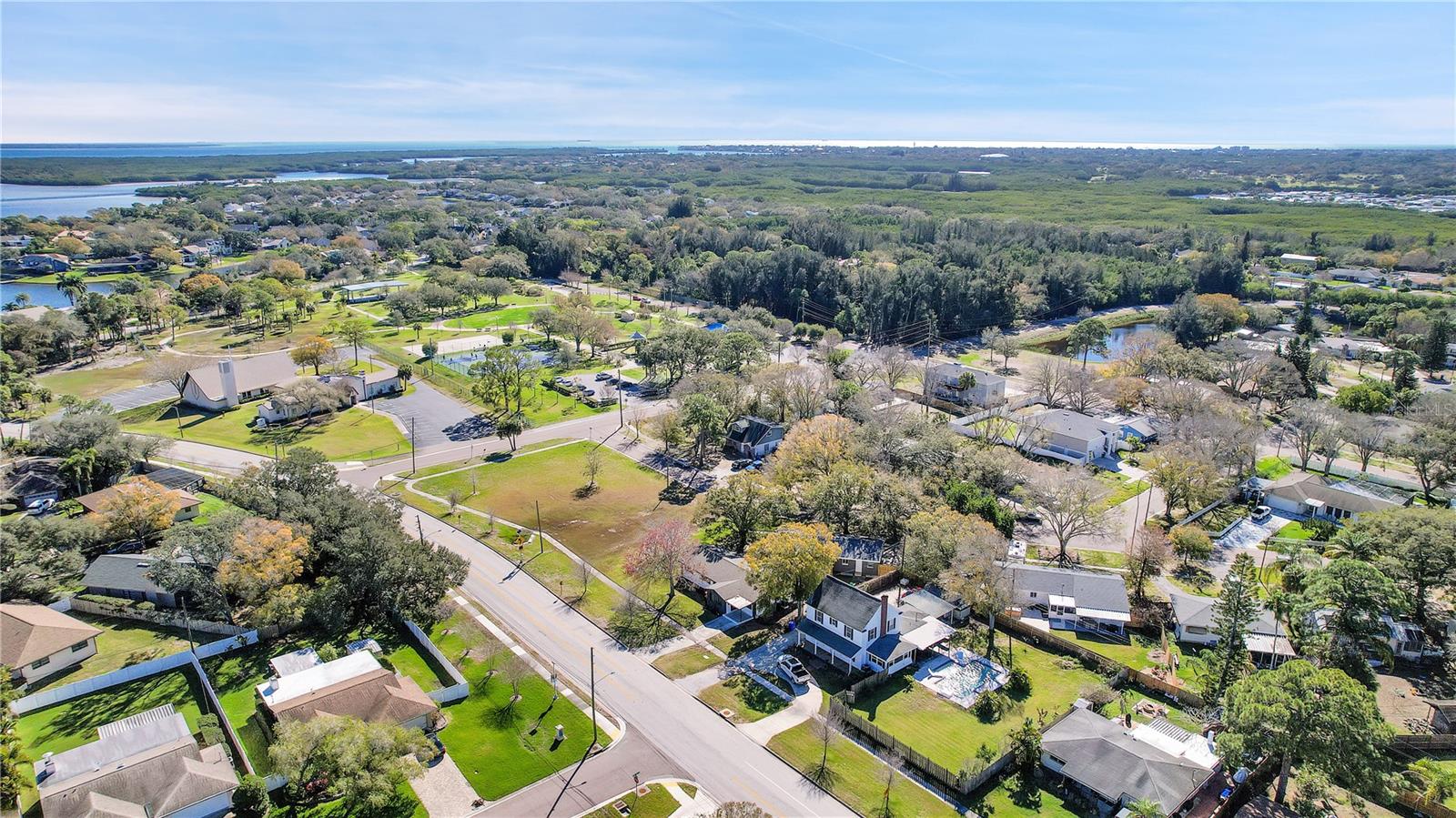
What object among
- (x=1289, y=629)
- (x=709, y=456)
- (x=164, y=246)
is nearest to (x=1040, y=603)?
(x=1289, y=629)

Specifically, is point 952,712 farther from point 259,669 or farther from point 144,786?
point 259,669

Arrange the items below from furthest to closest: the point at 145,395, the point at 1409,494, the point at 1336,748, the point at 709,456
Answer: the point at 145,395 → the point at 709,456 → the point at 1409,494 → the point at 1336,748

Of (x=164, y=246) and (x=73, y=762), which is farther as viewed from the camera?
(x=164, y=246)

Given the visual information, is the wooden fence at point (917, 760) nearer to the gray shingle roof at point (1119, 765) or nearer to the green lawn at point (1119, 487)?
the gray shingle roof at point (1119, 765)

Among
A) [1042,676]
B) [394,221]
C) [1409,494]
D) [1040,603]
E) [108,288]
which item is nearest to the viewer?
[1042,676]

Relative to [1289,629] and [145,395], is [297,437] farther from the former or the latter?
[1289,629]
